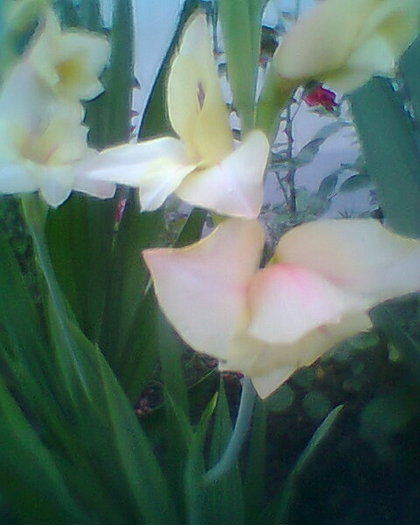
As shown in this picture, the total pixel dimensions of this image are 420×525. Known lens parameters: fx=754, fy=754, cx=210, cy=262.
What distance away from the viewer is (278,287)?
1.04 feet

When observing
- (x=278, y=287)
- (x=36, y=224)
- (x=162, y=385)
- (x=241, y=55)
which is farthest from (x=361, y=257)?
(x=162, y=385)

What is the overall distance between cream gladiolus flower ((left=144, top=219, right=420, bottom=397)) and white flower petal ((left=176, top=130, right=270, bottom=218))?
2 cm

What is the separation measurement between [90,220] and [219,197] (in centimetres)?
51

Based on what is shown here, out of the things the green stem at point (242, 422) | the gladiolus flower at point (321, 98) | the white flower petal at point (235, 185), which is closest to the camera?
the white flower petal at point (235, 185)

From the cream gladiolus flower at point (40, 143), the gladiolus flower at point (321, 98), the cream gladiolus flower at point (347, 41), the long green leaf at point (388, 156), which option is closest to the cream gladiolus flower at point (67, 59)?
Answer: the cream gladiolus flower at point (40, 143)

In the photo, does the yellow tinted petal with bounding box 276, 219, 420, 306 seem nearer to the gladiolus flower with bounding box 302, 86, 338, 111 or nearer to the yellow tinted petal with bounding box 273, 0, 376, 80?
the yellow tinted petal with bounding box 273, 0, 376, 80

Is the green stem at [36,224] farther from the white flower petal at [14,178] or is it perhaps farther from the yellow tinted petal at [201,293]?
the yellow tinted petal at [201,293]

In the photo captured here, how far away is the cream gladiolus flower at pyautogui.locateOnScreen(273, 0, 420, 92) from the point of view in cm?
34

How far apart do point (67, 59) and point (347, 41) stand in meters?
0.15

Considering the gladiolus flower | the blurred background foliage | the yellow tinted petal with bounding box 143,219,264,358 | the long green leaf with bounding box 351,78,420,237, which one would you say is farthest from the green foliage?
the gladiolus flower

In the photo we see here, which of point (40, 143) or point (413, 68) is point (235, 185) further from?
point (413, 68)

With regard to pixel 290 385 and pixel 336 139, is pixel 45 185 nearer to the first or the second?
pixel 290 385

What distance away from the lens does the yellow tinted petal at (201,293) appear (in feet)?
1.02

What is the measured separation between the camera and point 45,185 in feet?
1.33
